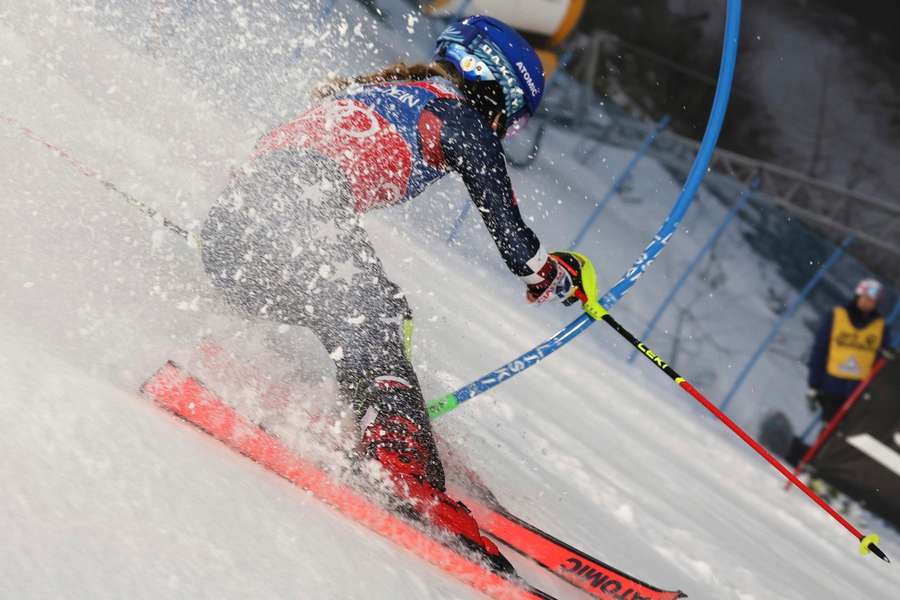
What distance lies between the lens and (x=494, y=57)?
2.55m

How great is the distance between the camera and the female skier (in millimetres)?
2436

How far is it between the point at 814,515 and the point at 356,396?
477 cm

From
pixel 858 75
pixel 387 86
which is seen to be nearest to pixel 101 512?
pixel 387 86

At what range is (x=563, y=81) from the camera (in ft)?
37.1

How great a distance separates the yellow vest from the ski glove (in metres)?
5.59

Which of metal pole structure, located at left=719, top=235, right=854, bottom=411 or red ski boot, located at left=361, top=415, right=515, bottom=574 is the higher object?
metal pole structure, located at left=719, top=235, right=854, bottom=411

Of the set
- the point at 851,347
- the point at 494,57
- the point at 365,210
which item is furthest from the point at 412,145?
the point at 851,347

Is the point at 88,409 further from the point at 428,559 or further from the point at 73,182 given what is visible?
the point at 73,182

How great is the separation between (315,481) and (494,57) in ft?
4.43

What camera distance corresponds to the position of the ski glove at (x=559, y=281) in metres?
2.65

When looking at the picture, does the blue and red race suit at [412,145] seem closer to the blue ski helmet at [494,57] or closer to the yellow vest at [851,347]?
the blue ski helmet at [494,57]

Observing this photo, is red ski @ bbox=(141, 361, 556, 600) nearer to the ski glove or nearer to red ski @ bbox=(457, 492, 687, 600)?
red ski @ bbox=(457, 492, 687, 600)

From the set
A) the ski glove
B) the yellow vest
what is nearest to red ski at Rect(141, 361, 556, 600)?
the ski glove

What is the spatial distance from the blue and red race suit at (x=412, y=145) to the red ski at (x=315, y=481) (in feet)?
2.39
